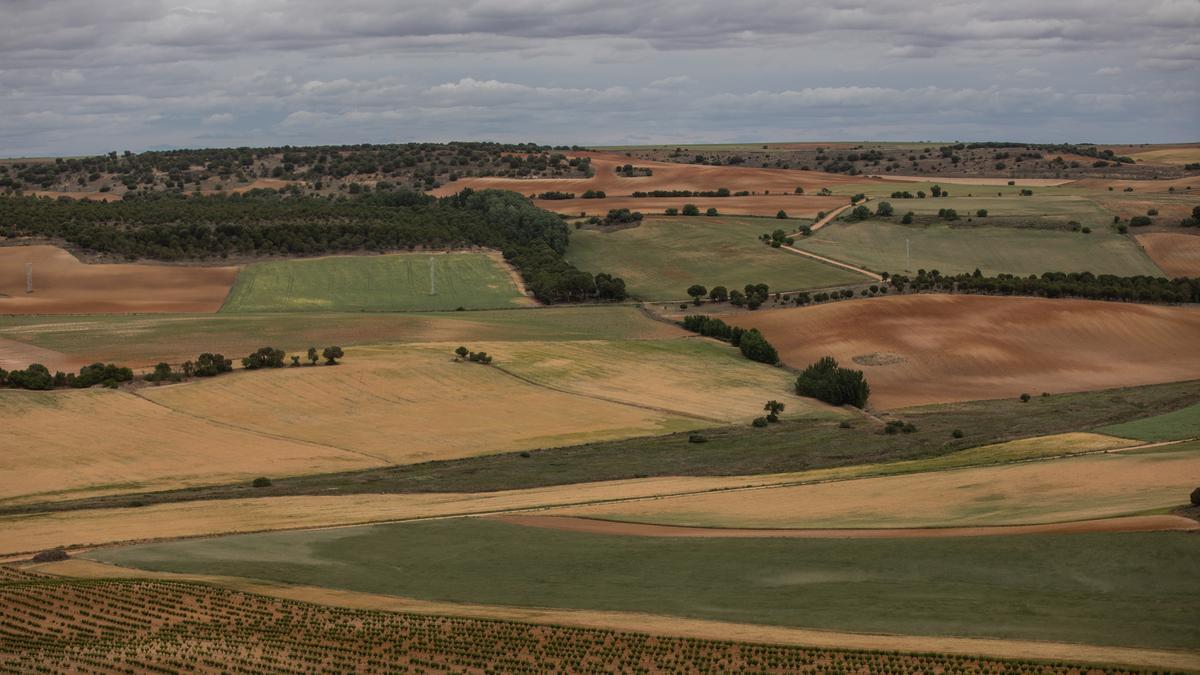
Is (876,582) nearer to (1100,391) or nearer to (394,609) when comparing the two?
(394,609)

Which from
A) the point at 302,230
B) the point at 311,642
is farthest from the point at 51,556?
the point at 302,230

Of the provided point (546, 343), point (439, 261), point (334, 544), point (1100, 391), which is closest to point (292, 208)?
point (439, 261)

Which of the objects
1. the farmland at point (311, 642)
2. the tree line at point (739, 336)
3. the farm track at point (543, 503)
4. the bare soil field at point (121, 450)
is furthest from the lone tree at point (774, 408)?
the farmland at point (311, 642)

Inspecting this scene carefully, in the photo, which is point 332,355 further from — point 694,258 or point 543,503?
point 694,258

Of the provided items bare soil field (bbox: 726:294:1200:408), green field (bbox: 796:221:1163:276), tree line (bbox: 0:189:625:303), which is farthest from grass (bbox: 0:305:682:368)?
green field (bbox: 796:221:1163:276)

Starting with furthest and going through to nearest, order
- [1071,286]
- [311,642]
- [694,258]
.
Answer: [694,258] → [1071,286] → [311,642]

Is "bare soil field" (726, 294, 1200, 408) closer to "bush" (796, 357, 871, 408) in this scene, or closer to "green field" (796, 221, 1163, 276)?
"bush" (796, 357, 871, 408)

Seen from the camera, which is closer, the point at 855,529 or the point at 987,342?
the point at 855,529
